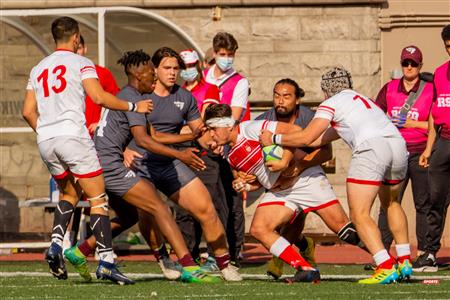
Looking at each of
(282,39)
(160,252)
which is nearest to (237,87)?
(160,252)

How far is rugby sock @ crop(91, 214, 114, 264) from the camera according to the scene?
13078mm

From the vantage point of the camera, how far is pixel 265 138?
13.2m

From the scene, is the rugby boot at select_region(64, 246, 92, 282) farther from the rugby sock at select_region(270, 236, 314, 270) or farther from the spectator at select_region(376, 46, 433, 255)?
the spectator at select_region(376, 46, 433, 255)

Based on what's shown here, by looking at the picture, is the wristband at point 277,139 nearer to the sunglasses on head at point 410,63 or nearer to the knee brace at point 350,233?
the knee brace at point 350,233

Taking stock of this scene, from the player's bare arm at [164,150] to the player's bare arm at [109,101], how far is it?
729 millimetres

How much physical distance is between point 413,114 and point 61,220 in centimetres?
422

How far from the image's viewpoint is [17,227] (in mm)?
19203

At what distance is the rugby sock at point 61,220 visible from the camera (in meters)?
13.1

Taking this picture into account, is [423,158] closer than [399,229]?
No

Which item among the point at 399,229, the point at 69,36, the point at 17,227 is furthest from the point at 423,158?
the point at 17,227

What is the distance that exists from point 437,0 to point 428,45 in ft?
1.86

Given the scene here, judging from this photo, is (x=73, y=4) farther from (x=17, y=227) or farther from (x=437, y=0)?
(x=437, y=0)

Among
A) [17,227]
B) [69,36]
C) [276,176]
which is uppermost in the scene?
[69,36]

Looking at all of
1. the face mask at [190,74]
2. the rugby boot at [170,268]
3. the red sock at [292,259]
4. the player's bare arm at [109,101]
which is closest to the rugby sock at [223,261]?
the rugby boot at [170,268]
